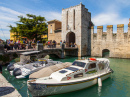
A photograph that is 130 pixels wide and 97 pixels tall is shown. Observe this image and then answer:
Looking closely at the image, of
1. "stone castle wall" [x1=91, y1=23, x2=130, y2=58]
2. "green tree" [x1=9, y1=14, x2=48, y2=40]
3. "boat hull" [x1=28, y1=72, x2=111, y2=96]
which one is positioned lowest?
"boat hull" [x1=28, y1=72, x2=111, y2=96]

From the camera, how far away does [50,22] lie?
32406mm

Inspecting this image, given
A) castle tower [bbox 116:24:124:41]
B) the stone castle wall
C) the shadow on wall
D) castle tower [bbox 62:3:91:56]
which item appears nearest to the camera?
the shadow on wall

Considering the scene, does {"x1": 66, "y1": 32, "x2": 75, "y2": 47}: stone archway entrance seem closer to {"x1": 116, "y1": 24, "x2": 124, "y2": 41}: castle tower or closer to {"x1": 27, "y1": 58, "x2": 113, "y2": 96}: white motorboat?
{"x1": 116, "y1": 24, "x2": 124, "y2": 41}: castle tower

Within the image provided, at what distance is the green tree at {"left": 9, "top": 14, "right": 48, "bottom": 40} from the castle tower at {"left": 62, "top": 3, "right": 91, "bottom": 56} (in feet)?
24.0

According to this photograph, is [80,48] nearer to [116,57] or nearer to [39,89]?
[116,57]

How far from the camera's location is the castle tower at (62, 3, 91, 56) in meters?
25.2

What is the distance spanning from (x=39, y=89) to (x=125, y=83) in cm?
744

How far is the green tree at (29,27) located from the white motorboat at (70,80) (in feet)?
76.5

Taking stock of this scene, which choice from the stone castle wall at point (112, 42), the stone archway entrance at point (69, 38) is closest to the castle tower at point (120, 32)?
the stone castle wall at point (112, 42)

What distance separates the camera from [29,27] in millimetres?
30328

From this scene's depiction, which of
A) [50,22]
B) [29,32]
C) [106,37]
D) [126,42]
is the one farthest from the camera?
[50,22]

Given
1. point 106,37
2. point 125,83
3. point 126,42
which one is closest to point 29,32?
point 106,37

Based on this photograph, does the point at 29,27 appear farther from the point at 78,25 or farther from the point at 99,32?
the point at 99,32

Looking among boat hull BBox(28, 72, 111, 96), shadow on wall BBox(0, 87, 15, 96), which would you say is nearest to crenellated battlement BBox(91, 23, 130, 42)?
boat hull BBox(28, 72, 111, 96)
